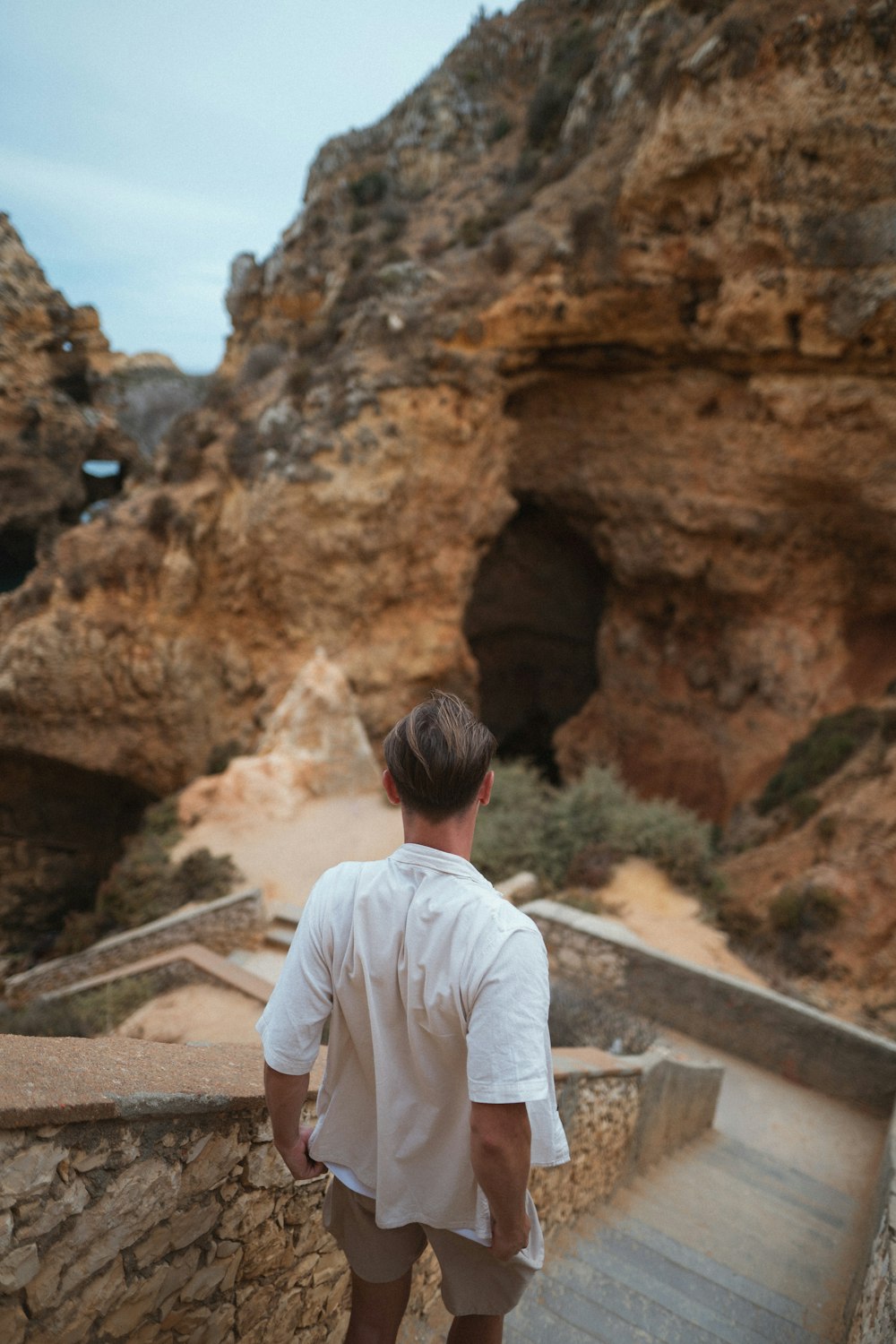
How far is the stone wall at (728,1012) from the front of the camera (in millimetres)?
5738

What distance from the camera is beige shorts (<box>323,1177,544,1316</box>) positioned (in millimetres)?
1719

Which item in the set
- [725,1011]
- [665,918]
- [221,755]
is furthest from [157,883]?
[725,1011]

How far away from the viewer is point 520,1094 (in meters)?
1.42

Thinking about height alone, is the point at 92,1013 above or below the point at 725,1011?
below

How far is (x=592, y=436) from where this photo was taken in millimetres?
14578

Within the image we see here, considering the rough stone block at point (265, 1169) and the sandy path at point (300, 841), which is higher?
the rough stone block at point (265, 1169)

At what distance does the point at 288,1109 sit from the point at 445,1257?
512 mm

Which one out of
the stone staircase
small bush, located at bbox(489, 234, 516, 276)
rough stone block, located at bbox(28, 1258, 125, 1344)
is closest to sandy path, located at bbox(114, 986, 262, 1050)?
the stone staircase

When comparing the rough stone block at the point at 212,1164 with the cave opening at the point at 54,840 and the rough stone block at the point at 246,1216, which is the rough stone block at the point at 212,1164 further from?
the cave opening at the point at 54,840

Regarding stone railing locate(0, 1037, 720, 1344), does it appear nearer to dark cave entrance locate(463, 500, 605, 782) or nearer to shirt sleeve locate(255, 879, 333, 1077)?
shirt sleeve locate(255, 879, 333, 1077)

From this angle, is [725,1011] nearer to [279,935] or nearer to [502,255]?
[279,935]

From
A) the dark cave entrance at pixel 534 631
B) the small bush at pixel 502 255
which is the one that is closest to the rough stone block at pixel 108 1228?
the small bush at pixel 502 255

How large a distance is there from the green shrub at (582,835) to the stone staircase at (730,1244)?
A: 3.57 metres

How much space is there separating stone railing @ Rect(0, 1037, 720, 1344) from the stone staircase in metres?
0.87
